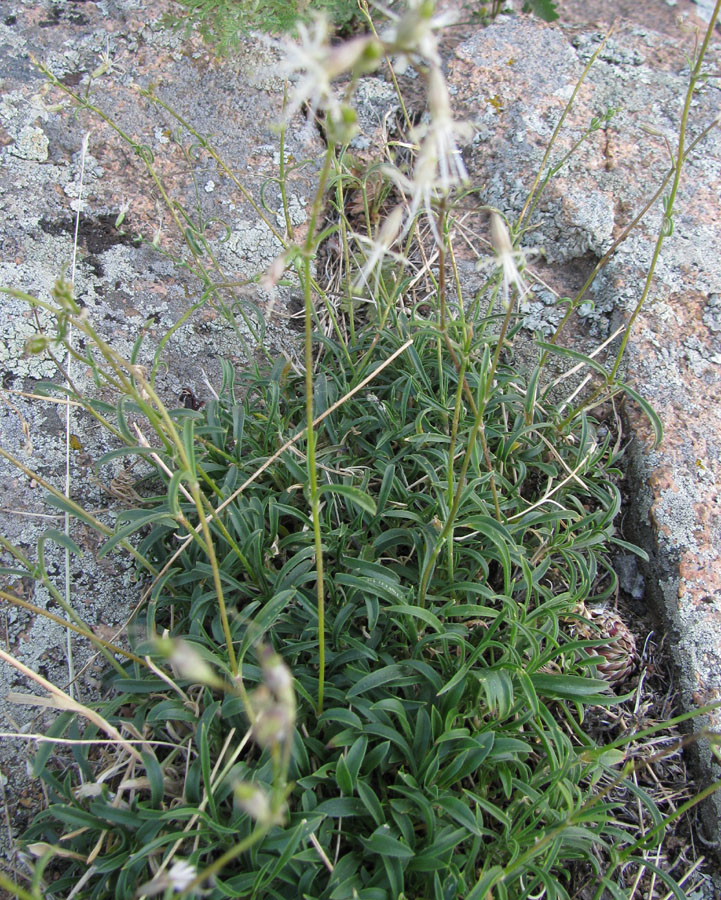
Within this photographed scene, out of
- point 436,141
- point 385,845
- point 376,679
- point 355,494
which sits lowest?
point 385,845

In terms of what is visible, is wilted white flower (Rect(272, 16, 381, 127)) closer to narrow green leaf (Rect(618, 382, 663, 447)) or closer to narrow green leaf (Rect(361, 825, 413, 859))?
narrow green leaf (Rect(361, 825, 413, 859))

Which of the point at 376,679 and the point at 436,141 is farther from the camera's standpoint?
the point at 376,679

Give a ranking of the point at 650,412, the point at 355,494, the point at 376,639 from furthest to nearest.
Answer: the point at 650,412
the point at 376,639
the point at 355,494

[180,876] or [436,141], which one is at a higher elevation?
[436,141]

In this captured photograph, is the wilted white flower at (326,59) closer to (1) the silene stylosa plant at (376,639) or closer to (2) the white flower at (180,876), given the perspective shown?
(1) the silene stylosa plant at (376,639)

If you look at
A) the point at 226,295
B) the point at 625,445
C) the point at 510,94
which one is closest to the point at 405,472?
the point at 625,445

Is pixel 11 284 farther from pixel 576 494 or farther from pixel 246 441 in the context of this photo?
pixel 576 494

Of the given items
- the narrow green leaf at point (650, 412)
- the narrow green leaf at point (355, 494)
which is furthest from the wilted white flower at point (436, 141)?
the narrow green leaf at point (650, 412)

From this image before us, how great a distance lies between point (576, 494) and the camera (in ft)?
7.26

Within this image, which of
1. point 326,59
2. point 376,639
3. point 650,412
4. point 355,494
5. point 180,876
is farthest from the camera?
point 650,412

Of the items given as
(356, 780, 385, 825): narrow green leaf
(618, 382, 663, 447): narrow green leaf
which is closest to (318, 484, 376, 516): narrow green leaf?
(356, 780, 385, 825): narrow green leaf

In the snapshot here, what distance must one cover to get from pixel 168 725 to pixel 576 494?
146 centimetres

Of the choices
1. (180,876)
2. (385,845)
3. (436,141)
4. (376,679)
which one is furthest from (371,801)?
(436,141)

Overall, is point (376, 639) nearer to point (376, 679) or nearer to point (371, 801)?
point (376, 679)
